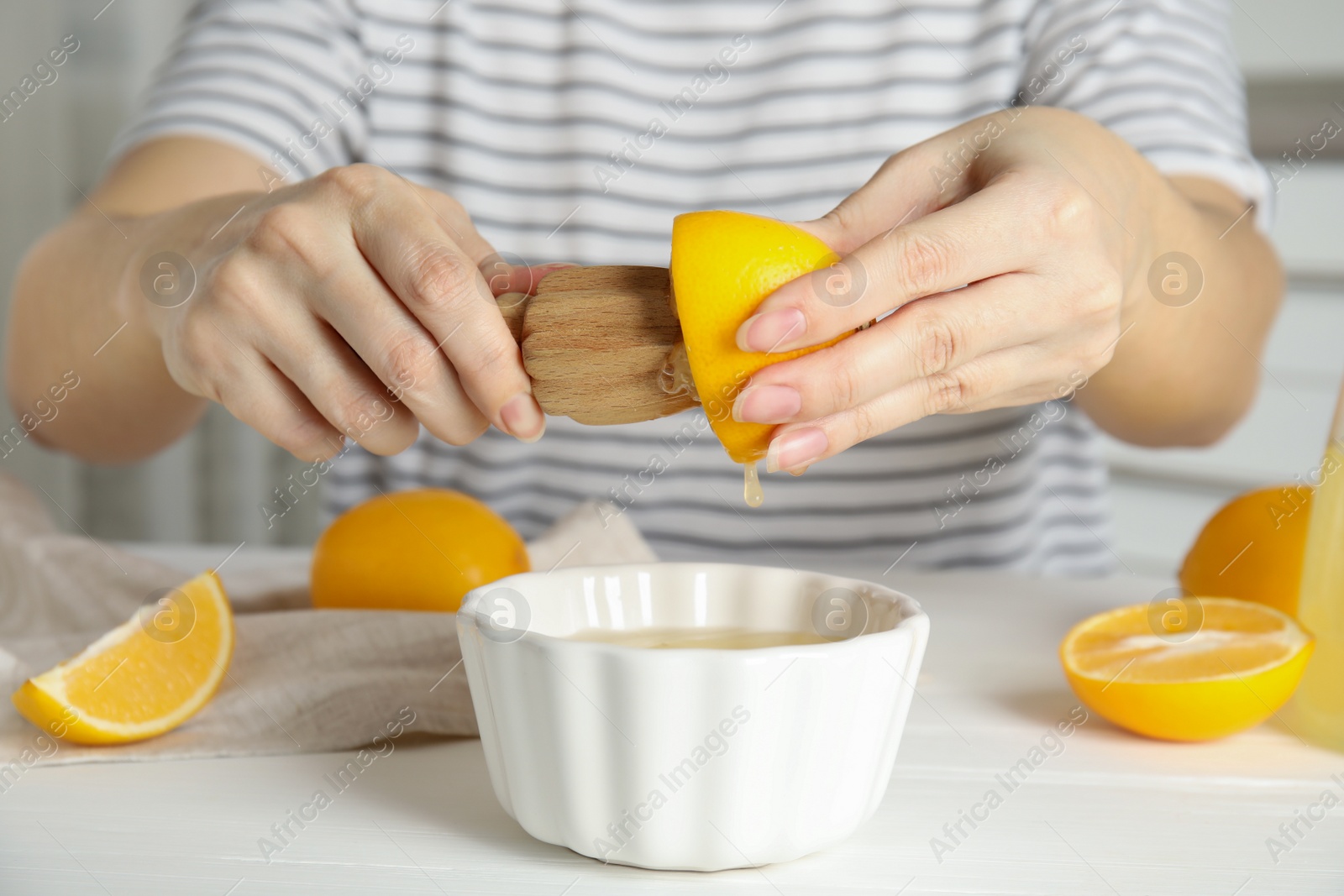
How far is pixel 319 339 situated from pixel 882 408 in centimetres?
31

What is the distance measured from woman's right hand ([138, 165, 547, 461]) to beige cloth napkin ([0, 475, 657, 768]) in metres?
0.12

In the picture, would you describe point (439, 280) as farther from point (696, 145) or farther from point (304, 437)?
point (696, 145)

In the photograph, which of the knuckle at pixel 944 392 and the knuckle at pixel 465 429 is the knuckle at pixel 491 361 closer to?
the knuckle at pixel 465 429

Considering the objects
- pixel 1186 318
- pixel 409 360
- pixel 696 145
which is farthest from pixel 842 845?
pixel 696 145

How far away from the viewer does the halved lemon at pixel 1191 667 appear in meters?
0.57

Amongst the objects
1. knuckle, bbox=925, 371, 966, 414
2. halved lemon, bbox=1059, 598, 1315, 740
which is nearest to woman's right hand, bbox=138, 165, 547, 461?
knuckle, bbox=925, 371, 966, 414

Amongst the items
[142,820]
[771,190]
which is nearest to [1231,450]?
[771,190]

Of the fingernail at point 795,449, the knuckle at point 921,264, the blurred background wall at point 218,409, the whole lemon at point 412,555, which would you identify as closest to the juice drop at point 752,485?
the fingernail at point 795,449

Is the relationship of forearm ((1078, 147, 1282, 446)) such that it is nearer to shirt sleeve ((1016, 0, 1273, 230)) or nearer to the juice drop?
shirt sleeve ((1016, 0, 1273, 230))

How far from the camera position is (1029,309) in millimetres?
582

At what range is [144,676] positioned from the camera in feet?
1.93

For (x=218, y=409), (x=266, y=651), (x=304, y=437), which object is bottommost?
(x=218, y=409)

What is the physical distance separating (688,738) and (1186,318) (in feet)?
2.10

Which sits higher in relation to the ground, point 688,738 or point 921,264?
point 921,264
